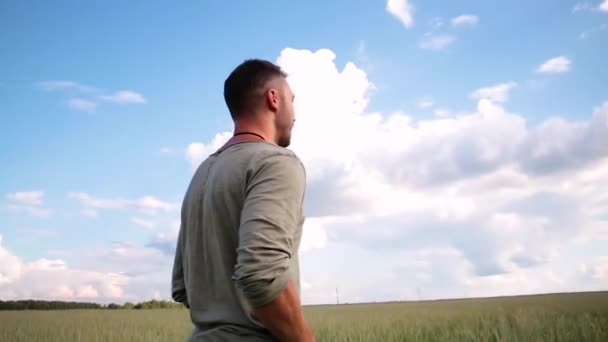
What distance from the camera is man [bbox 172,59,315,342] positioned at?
72.0 inches

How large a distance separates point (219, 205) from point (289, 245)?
0.31 meters

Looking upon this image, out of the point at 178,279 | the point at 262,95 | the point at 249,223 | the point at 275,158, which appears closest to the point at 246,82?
the point at 262,95

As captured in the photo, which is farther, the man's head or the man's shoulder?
the man's head

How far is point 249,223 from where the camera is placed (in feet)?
6.03

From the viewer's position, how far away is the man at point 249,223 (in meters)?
1.83

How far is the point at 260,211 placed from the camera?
184 cm

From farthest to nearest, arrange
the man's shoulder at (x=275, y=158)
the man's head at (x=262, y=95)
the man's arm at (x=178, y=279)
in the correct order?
the man's arm at (x=178, y=279) < the man's head at (x=262, y=95) < the man's shoulder at (x=275, y=158)

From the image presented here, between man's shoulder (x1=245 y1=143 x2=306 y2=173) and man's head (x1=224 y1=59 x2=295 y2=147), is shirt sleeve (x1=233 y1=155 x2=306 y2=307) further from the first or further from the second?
man's head (x1=224 y1=59 x2=295 y2=147)

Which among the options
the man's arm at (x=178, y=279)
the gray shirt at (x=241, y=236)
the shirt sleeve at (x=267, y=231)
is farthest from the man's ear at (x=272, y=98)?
the man's arm at (x=178, y=279)

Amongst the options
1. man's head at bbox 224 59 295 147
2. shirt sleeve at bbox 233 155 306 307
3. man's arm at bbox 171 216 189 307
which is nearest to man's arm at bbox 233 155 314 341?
shirt sleeve at bbox 233 155 306 307

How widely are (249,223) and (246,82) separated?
62 cm

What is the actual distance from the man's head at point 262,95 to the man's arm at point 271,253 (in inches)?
13.3

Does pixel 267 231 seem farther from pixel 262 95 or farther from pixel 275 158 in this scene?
pixel 262 95

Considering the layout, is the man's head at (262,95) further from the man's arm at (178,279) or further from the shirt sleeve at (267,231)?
the man's arm at (178,279)
